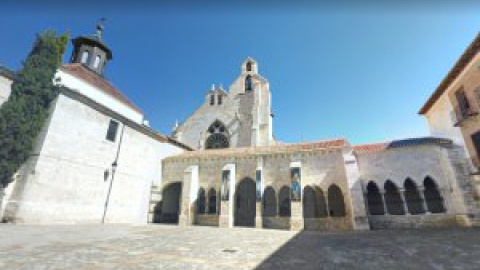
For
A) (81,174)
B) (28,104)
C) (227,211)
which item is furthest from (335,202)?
(28,104)

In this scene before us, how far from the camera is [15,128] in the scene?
39.8ft

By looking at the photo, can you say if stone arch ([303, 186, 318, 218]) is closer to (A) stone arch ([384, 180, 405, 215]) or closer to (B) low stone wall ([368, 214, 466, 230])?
(B) low stone wall ([368, 214, 466, 230])

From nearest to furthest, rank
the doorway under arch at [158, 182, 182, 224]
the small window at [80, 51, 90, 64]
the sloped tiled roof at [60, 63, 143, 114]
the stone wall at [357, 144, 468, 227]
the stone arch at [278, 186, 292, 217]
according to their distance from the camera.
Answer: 1. the stone wall at [357, 144, 468, 227]
2. the sloped tiled roof at [60, 63, 143, 114]
3. the stone arch at [278, 186, 292, 217]
4. the doorway under arch at [158, 182, 182, 224]
5. the small window at [80, 51, 90, 64]

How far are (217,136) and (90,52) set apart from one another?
14010 mm

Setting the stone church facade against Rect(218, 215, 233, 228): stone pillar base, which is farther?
Rect(218, 215, 233, 228): stone pillar base

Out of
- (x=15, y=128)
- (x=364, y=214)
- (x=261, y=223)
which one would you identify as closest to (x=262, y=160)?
(x=261, y=223)

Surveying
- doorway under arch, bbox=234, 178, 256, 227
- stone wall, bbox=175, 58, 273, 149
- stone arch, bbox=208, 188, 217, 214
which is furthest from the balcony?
stone arch, bbox=208, 188, 217, 214

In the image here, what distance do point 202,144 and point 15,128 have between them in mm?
14680

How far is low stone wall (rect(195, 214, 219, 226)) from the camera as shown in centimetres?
1602

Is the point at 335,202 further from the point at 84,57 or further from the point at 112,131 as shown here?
the point at 84,57

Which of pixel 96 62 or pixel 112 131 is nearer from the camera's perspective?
pixel 112 131

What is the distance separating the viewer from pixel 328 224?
45.6 ft

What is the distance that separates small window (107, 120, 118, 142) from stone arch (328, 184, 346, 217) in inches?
593

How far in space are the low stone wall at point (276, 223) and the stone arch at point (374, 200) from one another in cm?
510
